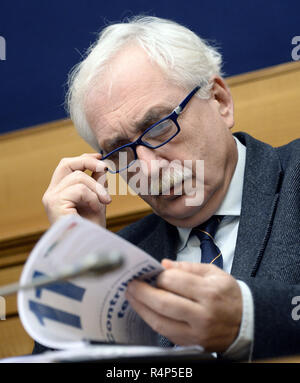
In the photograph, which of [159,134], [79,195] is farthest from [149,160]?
[79,195]

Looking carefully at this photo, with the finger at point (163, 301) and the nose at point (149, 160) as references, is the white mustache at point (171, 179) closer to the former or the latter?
the nose at point (149, 160)

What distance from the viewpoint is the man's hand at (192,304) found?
76 centimetres

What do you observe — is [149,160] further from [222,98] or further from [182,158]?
[222,98]

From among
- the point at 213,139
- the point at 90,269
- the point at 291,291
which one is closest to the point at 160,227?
the point at 213,139

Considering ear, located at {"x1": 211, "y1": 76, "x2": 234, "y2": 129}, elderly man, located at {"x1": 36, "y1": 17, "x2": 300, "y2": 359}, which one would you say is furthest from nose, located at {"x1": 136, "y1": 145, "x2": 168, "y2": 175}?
ear, located at {"x1": 211, "y1": 76, "x2": 234, "y2": 129}

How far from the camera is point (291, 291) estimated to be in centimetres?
87

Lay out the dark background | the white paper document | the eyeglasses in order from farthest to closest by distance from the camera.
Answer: the dark background < the eyeglasses < the white paper document

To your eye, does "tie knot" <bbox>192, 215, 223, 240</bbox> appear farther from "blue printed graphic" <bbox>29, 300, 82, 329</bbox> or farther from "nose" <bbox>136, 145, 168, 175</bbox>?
"blue printed graphic" <bbox>29, 300, 82, 329</bbox>

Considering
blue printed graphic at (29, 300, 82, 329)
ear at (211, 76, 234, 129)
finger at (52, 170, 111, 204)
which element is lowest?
finger at (52, 170, 111, 204)

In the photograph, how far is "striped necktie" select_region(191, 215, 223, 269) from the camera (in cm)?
118

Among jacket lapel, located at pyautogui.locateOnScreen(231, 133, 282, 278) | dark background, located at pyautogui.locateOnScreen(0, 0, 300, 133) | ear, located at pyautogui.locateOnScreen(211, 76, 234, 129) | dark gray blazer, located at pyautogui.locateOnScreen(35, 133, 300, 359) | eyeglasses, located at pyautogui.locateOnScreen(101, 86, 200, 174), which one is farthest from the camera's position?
dark background, located at pyautogui.locateOnScreen(0, 0, 300, 133)

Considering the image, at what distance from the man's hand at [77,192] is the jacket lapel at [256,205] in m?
0.30

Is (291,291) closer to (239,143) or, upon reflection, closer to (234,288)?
(234,288)

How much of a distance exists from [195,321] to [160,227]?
0.63 meters
